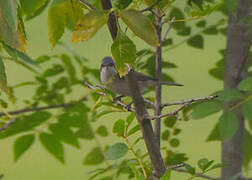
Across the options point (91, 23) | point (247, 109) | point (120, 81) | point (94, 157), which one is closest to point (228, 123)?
point (247, 109)

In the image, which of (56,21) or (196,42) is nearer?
(56,21)

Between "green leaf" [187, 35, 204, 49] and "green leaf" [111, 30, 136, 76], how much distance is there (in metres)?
0.60

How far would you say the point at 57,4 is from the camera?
371 mm

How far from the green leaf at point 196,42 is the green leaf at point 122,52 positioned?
60cm

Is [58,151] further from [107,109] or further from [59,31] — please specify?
[59,31]

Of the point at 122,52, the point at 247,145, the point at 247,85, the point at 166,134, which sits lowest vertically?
the point at 247,145

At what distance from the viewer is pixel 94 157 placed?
0.89m

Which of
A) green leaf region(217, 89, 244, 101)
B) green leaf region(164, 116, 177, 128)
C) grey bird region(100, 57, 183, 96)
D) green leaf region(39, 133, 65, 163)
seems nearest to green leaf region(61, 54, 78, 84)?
grey bird region(100, 57, 183, 96)

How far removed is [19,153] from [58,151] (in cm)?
7

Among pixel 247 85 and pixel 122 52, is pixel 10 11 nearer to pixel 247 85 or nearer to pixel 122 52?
pixel 122 52

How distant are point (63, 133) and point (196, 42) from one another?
1.10ft

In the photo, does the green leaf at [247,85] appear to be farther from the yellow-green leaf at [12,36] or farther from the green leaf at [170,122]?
the yellow-green leaf at [12,36]

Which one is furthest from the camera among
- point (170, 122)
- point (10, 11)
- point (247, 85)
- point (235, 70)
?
point (235, 70)

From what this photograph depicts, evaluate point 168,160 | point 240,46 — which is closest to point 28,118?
point 168,160
